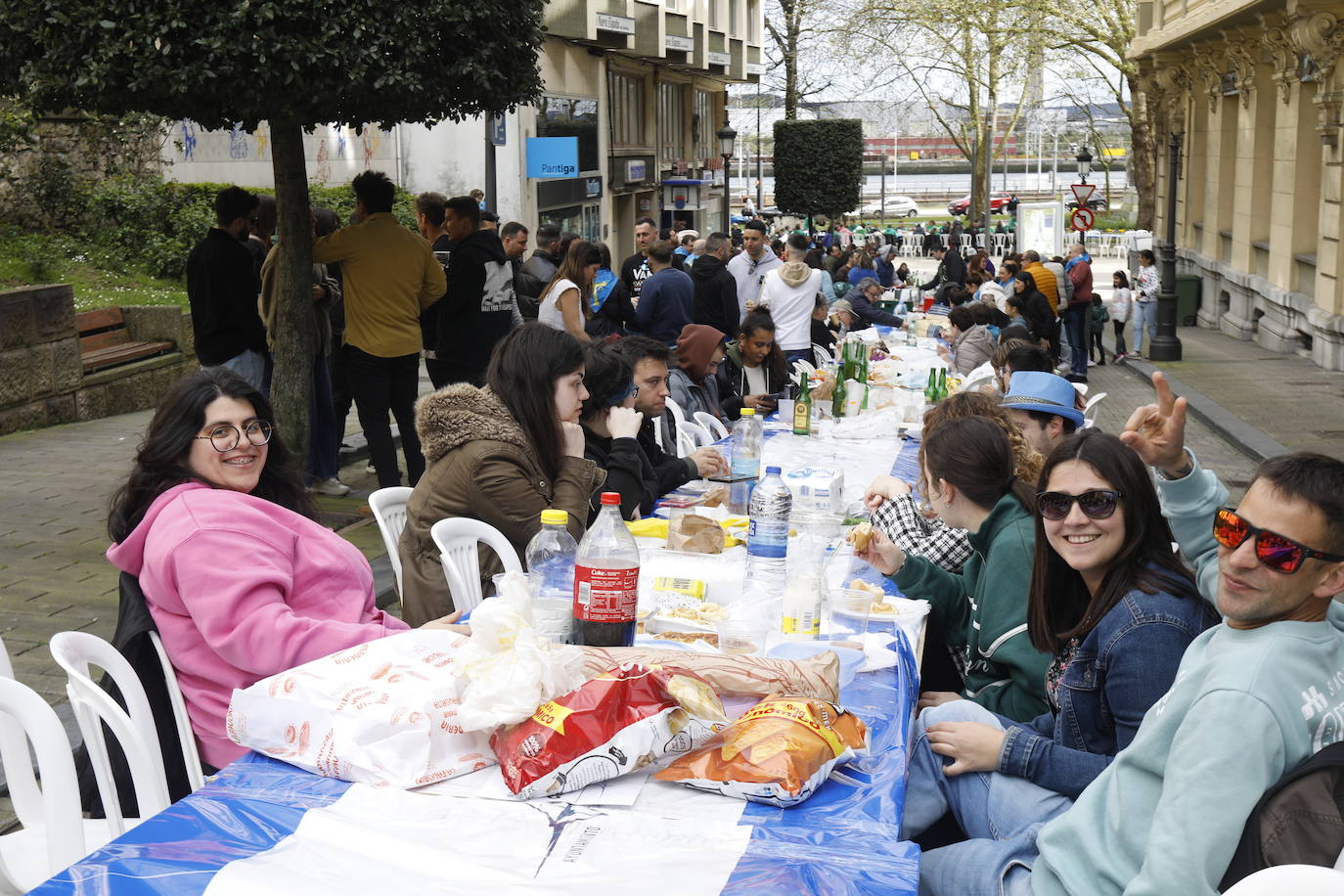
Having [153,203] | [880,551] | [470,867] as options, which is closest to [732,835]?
[470,867]

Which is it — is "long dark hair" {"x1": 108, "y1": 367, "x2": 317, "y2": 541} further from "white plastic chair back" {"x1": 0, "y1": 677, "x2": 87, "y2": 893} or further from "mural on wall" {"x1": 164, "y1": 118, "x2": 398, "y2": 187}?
"mural on wall" {"x1": 164, "y1": 118, "x2": 398, "y2": 187}

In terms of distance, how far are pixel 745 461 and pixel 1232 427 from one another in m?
9.69

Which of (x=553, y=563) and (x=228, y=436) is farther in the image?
(x=553, y=563)

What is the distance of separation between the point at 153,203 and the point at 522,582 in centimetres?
1462

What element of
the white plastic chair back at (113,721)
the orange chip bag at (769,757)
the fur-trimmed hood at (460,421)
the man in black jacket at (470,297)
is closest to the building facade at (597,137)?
the man in black jacket at (470,297)

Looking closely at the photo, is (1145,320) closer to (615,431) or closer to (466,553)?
(615,431)

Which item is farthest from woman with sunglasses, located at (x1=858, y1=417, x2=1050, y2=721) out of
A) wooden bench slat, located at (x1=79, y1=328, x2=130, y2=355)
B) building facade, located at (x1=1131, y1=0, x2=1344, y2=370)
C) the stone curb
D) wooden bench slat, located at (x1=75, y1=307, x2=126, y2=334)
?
building facade, located at (x1=1131, y1=0, x2=1344, y2=370)

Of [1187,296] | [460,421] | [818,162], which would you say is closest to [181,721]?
[460,421]

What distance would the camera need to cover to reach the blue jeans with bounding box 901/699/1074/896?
2.79 m

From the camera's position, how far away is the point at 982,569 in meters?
3.85

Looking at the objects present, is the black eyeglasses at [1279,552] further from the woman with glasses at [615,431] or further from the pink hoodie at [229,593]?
the woman with glasses at [615,431]

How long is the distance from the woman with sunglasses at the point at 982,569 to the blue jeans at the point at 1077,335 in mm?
15712

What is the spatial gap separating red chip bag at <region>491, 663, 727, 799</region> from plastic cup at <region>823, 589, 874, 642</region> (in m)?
1.24

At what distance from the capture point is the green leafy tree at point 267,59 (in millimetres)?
6336
